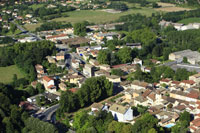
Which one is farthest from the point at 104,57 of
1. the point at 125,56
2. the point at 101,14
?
the point at 101,14

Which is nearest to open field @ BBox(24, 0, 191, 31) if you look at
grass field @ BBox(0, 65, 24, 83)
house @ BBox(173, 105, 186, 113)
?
grass field @ BBox(0, 65, 24, 83)

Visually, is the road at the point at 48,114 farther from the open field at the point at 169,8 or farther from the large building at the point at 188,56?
the open field at the point at 169,8

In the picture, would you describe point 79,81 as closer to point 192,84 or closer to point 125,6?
point 192,84

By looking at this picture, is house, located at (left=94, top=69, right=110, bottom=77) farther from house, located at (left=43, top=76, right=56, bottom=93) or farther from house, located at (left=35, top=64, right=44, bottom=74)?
house, located at (left=35, top=64, right=44, bottom=74)

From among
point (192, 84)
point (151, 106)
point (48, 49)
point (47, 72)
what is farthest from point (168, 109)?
point (48, 49)

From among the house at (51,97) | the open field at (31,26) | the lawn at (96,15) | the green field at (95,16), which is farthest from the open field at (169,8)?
the house at (51,97)

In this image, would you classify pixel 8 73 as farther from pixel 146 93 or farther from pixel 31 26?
pixel 31 26

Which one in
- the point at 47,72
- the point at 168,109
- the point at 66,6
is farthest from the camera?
the point at 66,6
